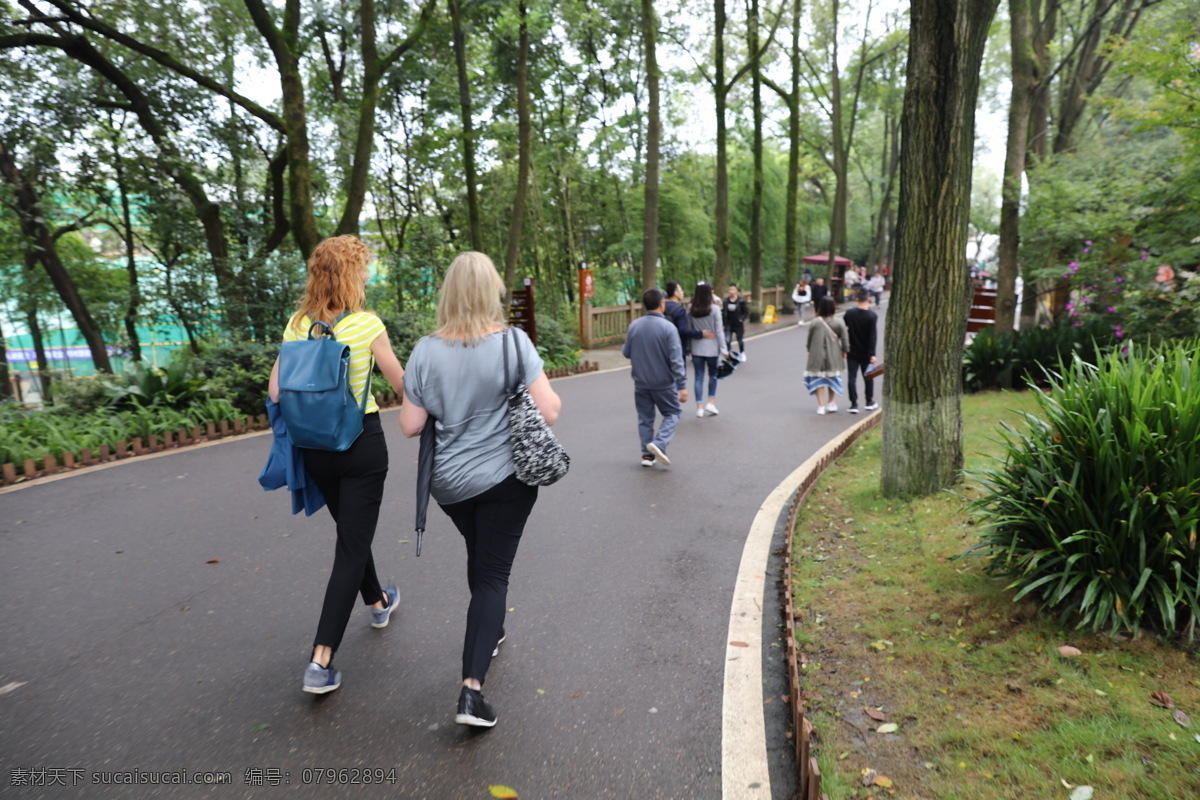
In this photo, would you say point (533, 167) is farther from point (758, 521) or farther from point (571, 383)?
point (758, 521)

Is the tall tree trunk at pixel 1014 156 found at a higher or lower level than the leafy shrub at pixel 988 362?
higher

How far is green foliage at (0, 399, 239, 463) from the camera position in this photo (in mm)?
8446

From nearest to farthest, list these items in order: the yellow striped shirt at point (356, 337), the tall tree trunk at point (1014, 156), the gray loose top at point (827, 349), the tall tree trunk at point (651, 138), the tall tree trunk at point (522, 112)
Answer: the yellow striped shirt at point (356, 337) → the gray loose top at point (827, 349) → the tall tree trunk at point (1014, 156) → the tall tree trunk at point (522, 112) → the tall tree trunk at point (651, 138)

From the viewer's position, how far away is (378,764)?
3158 millimetres

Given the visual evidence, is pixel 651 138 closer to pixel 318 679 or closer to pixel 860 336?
pixel 860 336

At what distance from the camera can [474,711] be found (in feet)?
10.9

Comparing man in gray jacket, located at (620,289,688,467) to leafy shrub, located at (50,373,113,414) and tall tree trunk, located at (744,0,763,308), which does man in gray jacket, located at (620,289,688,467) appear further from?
tall tree trunk, located at (744,0,763,308)

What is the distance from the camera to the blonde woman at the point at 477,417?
343 centimetres

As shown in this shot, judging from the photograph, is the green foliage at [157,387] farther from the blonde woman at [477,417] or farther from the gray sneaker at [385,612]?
the blonde woman at [477,417]

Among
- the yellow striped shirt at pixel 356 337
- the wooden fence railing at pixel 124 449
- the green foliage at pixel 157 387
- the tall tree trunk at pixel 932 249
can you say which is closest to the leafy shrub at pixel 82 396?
the green foliage at pixel 157 387

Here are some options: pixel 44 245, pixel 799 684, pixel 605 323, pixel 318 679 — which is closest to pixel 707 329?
pixel 799 684

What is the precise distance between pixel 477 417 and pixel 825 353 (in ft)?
30.5

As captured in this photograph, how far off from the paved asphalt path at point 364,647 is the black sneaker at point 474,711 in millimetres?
93

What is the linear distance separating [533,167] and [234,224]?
9.76 metres
